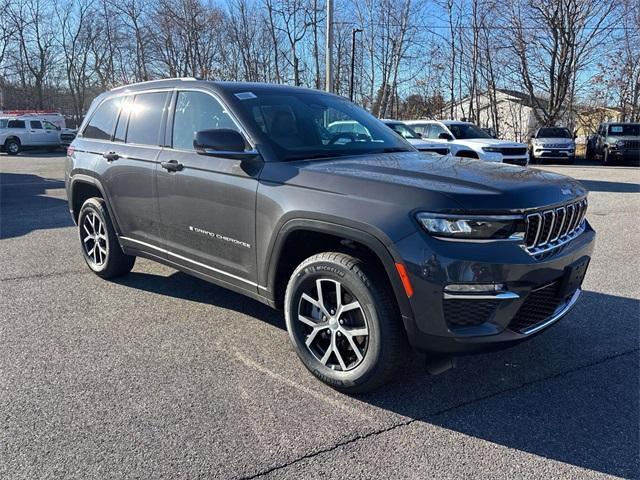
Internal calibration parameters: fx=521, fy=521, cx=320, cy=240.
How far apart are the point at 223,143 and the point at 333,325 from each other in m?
1.34

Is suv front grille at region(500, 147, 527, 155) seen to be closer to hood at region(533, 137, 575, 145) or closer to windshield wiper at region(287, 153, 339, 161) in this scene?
hood at region(533, 137, 575, 145)

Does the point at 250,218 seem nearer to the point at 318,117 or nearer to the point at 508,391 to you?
the point at 318,117

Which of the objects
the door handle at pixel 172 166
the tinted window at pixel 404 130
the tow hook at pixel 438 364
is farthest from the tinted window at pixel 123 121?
the tinted window at pixel 404 130

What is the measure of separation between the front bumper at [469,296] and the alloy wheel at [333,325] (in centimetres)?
37

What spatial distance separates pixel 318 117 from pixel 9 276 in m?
3.76

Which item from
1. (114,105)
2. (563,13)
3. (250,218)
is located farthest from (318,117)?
(563,13)

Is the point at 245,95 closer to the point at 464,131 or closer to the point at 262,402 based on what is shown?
the point at 262,402

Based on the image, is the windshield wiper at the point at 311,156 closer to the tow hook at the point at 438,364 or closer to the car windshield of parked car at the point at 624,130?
the tow hook at the point at 438,364

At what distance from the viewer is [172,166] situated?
402cm

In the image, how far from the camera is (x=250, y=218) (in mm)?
3447

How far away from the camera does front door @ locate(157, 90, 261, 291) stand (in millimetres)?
3514

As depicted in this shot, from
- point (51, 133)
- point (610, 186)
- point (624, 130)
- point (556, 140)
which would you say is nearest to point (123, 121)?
point (610, 186)

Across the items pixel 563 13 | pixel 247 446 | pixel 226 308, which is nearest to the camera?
Answer: pixel 247 446

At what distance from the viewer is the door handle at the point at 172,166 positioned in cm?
397
